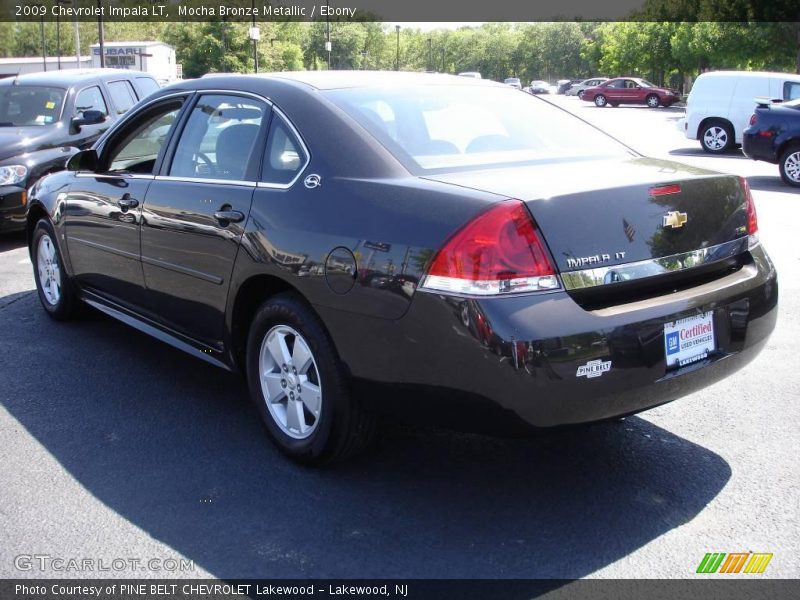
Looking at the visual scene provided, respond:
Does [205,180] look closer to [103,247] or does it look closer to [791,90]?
[103,247]

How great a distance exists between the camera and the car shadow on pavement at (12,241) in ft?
31.2

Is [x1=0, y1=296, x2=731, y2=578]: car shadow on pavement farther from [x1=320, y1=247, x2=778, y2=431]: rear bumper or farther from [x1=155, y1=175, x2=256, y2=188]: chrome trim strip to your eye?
[x1=155, y1=175, x2=256, y2=188]: chrome trim strip

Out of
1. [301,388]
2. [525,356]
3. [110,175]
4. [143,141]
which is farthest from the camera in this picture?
[143,141]

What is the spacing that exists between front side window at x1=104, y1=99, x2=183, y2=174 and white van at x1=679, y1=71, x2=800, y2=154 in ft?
55.2

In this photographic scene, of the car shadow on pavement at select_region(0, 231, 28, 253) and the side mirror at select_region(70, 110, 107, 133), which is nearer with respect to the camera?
the car shadow on pavement at select_region(0, 231, 28, 253)

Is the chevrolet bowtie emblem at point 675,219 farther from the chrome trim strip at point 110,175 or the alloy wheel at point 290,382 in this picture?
the chrome trim strip at point 110,175

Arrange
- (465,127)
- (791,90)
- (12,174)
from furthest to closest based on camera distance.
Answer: (791,90)
(12,174)
(465,127)

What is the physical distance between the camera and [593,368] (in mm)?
3080

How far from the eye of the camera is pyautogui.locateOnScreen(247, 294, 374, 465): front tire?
3568mm

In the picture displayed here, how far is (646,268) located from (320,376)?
4.47 ft

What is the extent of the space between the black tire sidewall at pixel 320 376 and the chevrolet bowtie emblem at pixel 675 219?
1.41 meters

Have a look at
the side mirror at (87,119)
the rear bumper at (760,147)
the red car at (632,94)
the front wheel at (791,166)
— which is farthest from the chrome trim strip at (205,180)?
the red car at (632,94)

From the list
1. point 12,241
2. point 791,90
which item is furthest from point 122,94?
point 791,90

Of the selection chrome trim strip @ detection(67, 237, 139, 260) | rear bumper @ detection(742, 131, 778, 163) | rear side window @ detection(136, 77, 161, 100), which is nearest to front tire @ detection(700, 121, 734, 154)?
rear bumper @ detection(742, 131, 778, 163)
